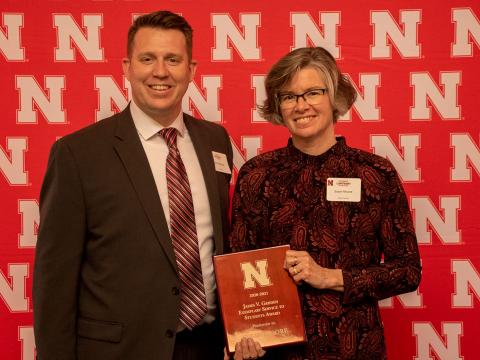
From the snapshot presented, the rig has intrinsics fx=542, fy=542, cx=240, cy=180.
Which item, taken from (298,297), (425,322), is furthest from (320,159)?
(425,322)

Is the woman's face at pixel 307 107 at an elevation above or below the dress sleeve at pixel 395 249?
above

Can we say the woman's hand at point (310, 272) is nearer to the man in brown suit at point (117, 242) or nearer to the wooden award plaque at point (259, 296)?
the wooden award plaque at point (259, 296)

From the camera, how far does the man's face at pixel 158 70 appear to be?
204 cm

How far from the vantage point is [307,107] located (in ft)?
6.37

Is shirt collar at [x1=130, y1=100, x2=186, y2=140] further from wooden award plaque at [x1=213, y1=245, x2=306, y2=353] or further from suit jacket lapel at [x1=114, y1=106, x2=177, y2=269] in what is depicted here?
wooden award plaque at [x1=213, y1=245, x2=306, y2=353]

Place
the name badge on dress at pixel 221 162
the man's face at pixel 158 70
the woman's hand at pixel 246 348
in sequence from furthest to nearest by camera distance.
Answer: the name badge on dress at pixel 221 162 → the man's face at pixel 158 70 → the woman's hand at pixel 246 348

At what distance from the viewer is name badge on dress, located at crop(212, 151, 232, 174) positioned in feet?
7.42

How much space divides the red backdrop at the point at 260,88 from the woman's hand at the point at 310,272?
116 centimetres

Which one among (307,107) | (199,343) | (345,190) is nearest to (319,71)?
(307,107)

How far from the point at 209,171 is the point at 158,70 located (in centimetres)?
45

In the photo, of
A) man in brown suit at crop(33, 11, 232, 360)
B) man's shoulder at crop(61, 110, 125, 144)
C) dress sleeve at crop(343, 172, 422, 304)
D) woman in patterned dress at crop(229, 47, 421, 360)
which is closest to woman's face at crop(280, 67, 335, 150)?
woman in patterned dress at crop(229, 47, 421, 360)

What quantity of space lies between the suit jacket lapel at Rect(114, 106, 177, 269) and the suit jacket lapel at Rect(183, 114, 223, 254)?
0.21 metres

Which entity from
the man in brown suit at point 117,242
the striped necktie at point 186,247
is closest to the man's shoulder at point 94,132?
the man in brown suit at point 117,242

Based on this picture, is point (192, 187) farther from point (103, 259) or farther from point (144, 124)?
point (103, 259)
